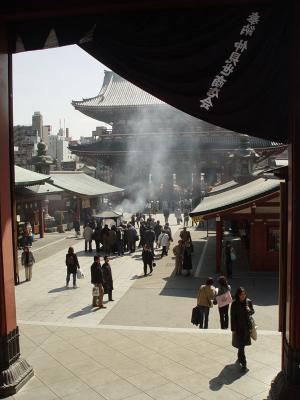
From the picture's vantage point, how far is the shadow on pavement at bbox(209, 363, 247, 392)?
244 inches

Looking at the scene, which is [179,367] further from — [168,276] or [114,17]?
[168,276]

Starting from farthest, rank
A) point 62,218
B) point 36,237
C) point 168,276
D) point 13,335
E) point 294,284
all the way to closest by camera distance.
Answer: point 62,218 < point 36,237 < point 168,276 < point 13,335 < point 294,284

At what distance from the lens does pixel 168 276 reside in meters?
14.9

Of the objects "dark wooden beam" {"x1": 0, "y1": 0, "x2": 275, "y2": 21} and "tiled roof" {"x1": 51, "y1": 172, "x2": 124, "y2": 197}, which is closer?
"dark wooden beam" {"x1": 0, "y1": 0, "x2": 275, "y2": 21}

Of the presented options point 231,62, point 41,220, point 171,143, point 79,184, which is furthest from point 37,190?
point 171,143

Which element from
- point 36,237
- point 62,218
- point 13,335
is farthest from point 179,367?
point 62,218

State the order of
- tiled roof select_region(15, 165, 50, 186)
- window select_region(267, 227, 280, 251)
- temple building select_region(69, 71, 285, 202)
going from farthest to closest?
temple building select_region(69, 71, 285, 202)
tiled roof select_region(15, 165, 50, 186)
window select_region(267, 227, 280, 251)

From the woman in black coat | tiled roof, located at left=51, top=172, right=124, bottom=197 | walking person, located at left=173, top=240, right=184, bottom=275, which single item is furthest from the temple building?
the woman in black coat

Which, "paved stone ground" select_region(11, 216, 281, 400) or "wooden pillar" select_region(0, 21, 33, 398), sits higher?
"wooden pillar" select_region(0, 21, 33, 398)

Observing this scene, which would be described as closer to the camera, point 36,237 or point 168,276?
point 168,276

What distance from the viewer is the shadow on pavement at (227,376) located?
20.3 feet

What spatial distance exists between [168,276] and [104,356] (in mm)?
7849

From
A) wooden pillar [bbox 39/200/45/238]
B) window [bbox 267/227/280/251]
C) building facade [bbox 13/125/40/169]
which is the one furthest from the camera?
building facade [bbox 13/125/40/169]

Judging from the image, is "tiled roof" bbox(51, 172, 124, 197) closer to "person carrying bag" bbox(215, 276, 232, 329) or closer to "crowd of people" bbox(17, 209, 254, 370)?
"crowd of people" bbox(17, 209, 254, 370)
